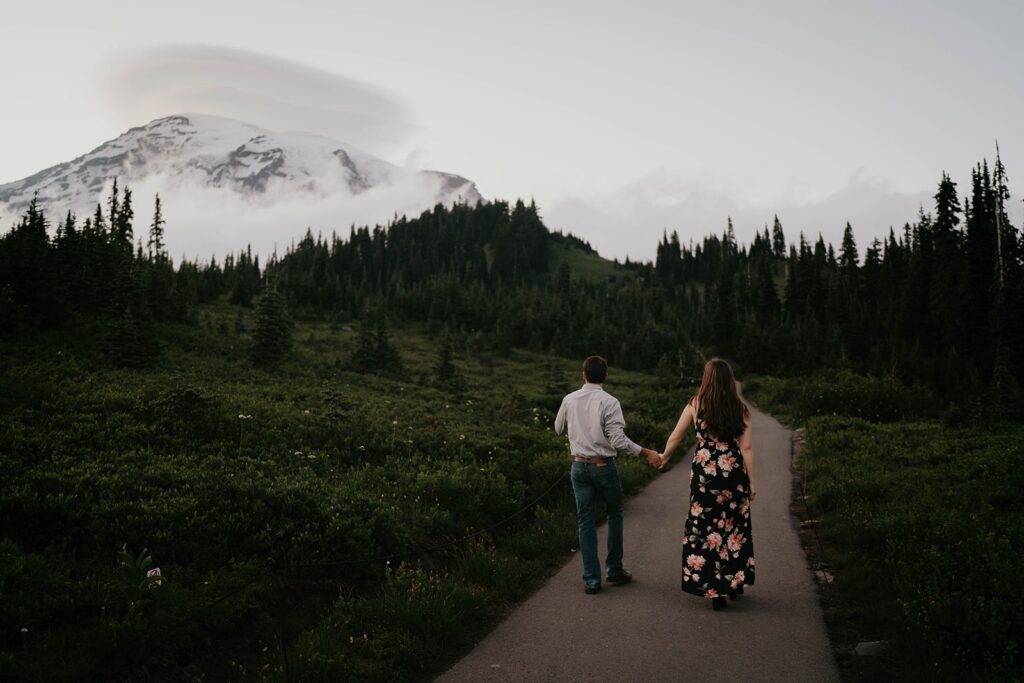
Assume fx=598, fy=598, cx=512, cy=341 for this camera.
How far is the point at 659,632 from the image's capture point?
19.6 ft

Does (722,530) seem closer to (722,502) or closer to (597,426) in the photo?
(722,502)

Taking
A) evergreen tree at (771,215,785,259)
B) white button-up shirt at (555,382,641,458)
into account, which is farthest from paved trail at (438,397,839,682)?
evergreen tree at (771,215,785,259)

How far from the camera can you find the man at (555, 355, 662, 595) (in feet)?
23.5

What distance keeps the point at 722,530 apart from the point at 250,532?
633 centimetres

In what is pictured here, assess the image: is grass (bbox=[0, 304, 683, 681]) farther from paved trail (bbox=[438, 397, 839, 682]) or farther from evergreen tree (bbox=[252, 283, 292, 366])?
evergreen tree (bbox=[252, 283, 292, 366])

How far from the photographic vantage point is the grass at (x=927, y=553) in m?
4.91

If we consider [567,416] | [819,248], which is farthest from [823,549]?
[819,248]

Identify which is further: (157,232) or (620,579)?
(157,232)

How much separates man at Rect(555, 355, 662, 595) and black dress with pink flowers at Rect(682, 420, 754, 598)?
694 mm

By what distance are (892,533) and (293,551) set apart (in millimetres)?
7957

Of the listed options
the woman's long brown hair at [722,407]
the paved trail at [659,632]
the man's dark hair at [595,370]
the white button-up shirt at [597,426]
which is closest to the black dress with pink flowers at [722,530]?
the woman's long brown hair at [722,407]

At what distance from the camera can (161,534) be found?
25.7 feet

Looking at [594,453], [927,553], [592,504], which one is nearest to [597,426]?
[594,453]

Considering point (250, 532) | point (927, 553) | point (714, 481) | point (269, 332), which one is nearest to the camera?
point (927, 553)
